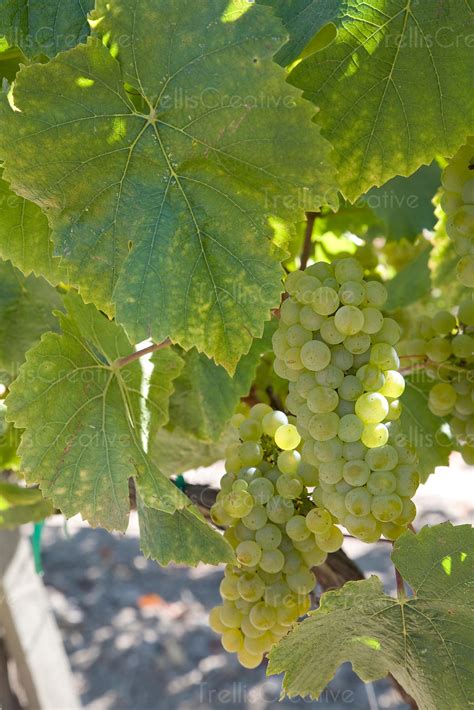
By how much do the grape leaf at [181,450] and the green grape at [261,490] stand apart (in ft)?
1.11

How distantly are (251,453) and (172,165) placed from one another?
14.7 inches

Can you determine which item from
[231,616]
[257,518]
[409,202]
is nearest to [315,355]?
[257,518]

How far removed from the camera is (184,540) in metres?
0.96

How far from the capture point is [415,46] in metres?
0.85

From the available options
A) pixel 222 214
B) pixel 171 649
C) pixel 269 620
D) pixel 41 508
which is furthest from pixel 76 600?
pixel 222 214

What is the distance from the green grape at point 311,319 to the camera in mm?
875

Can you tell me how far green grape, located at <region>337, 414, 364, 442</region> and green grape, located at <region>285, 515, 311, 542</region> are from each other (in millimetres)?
171

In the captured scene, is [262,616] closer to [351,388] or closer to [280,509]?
[280,509]

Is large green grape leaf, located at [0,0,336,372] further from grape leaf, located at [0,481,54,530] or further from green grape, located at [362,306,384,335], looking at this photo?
grape leaf, located at [0,481,54,530]

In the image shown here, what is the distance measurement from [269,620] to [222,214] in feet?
1.61

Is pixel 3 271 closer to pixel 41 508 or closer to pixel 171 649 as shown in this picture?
pixel 41 508

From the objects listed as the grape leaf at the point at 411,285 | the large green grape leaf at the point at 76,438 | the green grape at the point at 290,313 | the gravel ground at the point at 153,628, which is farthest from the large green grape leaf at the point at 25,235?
the gravel ground at the point at 153,628

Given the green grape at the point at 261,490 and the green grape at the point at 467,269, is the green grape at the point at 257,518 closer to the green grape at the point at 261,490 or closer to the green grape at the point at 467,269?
the green grape at the point at 261,490

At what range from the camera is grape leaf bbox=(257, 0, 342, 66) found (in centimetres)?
85
